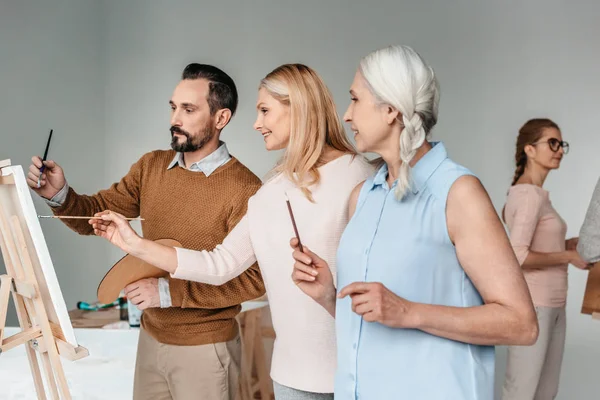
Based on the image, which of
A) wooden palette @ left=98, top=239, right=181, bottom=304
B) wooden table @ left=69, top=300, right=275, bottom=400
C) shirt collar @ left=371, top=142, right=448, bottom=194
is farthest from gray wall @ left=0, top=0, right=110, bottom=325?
shirt collar @ left=371, top=142, right=448, bottom=194

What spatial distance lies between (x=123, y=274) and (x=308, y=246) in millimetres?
702

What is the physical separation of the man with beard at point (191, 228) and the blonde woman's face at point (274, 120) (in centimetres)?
41

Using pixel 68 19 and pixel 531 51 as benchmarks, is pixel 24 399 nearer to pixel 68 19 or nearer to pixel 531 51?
pixel 68 19

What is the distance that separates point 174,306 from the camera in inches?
92.4

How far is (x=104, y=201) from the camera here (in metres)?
2.58

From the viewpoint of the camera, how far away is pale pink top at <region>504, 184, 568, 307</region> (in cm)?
355

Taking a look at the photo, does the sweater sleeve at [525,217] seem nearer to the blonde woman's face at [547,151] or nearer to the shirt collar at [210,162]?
the blonde woman's face at [547,151]

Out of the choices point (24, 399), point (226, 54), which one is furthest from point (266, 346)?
point (226, 54)

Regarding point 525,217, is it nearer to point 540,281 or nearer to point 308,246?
point 540,281

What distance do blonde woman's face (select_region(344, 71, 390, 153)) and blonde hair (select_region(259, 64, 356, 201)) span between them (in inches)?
13.0

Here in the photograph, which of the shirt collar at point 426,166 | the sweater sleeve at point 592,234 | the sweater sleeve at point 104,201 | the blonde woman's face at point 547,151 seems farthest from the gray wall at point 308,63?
the shirt collar at point 426,166

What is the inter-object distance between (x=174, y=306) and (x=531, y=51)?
4460 millimetres

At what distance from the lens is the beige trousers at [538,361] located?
11.5 feet

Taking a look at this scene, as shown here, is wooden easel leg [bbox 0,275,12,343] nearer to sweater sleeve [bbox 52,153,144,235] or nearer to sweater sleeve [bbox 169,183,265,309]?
sweater sleeve [bbox 52,153,144,235]
